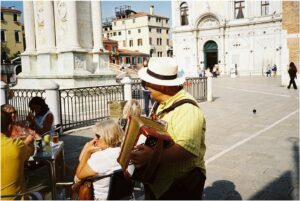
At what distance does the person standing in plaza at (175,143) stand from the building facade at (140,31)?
71.2 m

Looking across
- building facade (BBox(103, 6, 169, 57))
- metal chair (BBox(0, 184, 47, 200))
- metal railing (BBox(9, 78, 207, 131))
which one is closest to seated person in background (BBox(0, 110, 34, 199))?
metal chair (BBox(0, 184, 47, 200))

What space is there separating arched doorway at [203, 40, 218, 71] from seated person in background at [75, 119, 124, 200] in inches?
1710

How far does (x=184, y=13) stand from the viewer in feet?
154

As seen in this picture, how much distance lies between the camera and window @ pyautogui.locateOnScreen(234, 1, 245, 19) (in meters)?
42.6

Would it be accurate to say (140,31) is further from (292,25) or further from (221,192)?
(221,192)

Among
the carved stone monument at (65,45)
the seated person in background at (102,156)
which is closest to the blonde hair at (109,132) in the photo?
the seated person in background at (102,156)

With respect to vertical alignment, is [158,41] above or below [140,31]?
below

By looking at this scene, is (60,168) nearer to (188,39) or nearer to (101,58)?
(101,58)

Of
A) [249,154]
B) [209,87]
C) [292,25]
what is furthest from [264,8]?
[249,154]

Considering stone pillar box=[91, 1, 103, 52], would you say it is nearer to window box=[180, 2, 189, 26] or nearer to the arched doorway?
the arched doorway

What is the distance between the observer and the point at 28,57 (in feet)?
52.6

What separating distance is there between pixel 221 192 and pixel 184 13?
44987 mm

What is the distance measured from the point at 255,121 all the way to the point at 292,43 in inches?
552

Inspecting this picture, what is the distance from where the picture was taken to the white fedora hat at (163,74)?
2.29 meters
